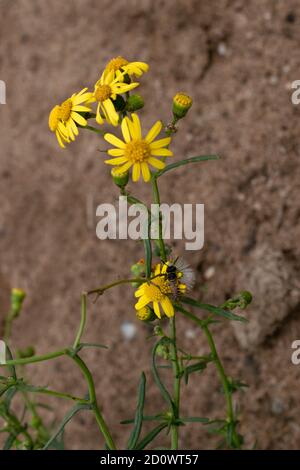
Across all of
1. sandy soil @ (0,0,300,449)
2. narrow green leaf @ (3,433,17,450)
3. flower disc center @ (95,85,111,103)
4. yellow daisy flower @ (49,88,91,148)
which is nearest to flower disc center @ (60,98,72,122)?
yellow daisy flower @ (49,88,91,148)

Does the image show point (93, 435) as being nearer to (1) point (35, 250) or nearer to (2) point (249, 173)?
(1) point (35, 250)

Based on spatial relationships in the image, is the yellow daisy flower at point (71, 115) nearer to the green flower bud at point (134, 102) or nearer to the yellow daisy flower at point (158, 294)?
the green flower bud at point (134, 102)

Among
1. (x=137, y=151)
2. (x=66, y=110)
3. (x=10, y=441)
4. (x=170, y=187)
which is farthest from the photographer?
(x=170, y=187)

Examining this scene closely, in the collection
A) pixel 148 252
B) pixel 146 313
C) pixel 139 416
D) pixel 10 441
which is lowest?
pixel 10 441

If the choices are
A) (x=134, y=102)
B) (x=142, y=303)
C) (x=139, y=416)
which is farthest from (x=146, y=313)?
(x=134, y=102)

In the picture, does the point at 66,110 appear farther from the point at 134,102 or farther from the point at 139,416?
the point at 139,416
